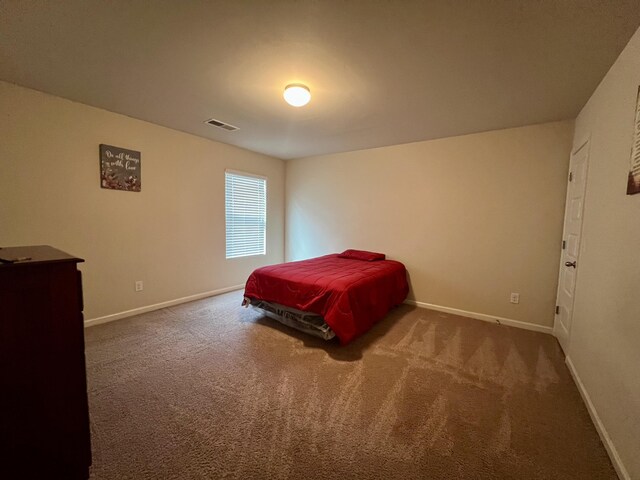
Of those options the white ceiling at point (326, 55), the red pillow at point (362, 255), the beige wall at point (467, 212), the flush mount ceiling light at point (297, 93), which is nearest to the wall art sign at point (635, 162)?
the white ceiling at point (326, 55)

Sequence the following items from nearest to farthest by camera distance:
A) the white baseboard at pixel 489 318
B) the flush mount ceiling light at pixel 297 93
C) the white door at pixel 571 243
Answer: the flush mount ceiling light at pixel 297 93 → the white door at pixel 571 243 → the white baseboard at pixel 489 318

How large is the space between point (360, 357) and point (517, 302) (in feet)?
7.06

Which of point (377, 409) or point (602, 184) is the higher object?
point (602, 184)

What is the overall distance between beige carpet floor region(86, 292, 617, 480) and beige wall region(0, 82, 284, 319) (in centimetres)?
78

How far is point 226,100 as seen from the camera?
2.54 metres

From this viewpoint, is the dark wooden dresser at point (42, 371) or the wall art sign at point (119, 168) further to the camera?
the wall art sign at point (119, 168)

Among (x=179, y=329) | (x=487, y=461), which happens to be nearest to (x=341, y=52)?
(x=487, y=461)

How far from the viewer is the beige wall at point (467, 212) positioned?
115 inches

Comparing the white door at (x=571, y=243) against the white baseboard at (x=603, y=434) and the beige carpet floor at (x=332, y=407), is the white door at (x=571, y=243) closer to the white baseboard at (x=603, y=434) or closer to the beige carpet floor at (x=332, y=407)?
the beige carpet floor at (x=332, y=407)


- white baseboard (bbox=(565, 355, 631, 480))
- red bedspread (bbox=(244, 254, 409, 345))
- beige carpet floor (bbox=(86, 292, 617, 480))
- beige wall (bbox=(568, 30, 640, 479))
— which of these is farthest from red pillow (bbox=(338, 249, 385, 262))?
white baseboard (bbox=(565, 355, 631, 480))

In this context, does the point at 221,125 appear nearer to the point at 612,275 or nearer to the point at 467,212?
the point at 467,212

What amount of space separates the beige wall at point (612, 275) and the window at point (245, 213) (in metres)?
4.21

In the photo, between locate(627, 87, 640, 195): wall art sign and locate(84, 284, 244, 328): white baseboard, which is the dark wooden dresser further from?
locate(627, 87, 640, 195): wall art sign

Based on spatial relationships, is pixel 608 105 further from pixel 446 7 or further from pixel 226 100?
pixel 226 100
